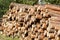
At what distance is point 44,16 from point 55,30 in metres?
1.33

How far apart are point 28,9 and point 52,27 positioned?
265cm

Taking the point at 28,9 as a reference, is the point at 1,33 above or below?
below

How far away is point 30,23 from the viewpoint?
8.73 m

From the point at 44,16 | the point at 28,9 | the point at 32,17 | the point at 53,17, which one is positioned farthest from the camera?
the point at 28,9

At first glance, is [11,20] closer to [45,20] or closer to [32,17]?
[32,17]

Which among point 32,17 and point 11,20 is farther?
point 11,20

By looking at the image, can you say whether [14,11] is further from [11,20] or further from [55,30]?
[55,30]

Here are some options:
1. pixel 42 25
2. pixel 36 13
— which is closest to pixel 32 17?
pixel 36 13

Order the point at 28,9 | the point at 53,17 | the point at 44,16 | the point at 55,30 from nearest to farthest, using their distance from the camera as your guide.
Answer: the point at 55,30 < the point at 53,17 < the point at 44,16 < the point at 28,9

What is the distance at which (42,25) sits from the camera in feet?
26.0

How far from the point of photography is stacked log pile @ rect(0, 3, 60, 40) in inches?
275

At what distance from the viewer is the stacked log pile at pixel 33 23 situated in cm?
700

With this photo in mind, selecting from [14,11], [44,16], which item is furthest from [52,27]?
[14,11]

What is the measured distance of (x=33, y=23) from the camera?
8531mm
